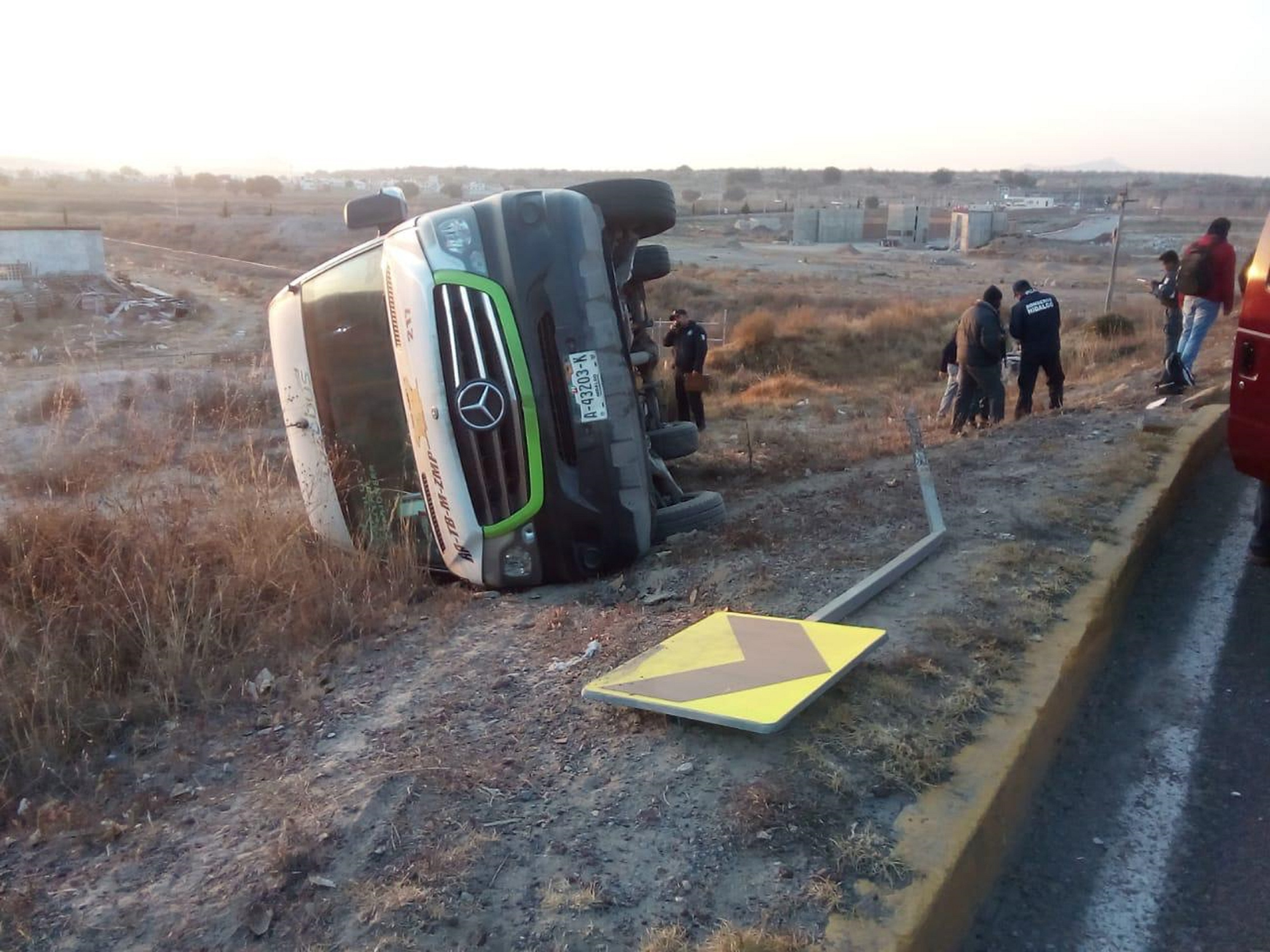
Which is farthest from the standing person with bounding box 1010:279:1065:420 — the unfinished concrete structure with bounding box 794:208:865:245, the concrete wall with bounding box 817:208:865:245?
the concrete wall with bounding box 817:208:865:245

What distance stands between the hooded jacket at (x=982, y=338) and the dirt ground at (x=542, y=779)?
4695mm

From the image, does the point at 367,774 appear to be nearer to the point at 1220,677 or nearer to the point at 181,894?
the point at 181,894

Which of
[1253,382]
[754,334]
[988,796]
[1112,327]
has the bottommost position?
[754,334]

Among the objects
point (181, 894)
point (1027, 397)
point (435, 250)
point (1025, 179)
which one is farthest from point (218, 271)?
point (1025, 179)

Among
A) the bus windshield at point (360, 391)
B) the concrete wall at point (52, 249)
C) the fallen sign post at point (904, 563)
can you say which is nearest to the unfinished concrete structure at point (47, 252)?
the concrete wall at point (52, 249)

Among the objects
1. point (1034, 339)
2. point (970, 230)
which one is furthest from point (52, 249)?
point (970, 230)

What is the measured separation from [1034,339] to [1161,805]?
7.44 meters

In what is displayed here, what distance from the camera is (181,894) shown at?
2.64 metres

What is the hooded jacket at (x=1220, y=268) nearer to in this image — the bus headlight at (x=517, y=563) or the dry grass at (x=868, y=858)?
the bus headlight at (x=517, y=563)

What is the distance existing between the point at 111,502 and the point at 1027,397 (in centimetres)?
818

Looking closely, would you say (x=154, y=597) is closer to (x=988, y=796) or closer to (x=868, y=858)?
(x=868, y=858)

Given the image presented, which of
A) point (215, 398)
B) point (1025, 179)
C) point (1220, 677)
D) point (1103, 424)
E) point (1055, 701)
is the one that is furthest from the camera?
point (1025, 179)

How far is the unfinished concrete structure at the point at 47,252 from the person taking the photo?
1040 inches

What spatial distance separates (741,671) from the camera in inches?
134
